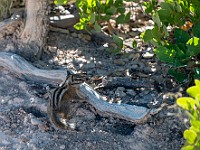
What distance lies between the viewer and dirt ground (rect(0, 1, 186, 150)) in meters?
3.04

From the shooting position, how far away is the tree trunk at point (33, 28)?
3643mm

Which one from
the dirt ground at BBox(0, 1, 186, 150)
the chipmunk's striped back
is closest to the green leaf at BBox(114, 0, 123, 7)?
the dirt ground at BBox(0, 1, 186, 150)

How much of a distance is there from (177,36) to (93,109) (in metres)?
0.56

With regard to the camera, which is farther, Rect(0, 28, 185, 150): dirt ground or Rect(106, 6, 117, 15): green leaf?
Rect(106, 6, 117, 15): green leaf

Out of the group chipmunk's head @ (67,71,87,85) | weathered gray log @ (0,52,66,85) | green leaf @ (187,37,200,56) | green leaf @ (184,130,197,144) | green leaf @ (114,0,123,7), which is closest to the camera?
green leaf @ (184,130,197,144)

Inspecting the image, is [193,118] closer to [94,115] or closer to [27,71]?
[94,115]

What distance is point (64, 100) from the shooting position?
3.21 metres

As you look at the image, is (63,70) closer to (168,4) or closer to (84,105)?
(84,105)

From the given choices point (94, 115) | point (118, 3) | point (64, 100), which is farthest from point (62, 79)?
point (118, 3)

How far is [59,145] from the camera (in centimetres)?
303

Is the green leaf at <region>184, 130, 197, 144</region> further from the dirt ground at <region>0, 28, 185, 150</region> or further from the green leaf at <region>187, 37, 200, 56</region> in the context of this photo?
the green leaf at <region>187, 37, 200, 56</region>

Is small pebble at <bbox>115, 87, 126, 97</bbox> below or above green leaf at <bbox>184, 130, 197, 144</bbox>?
below

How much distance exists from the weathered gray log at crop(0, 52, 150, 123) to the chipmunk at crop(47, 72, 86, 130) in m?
0.04

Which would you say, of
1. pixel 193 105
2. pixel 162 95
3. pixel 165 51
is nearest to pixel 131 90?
pixel 162 95
